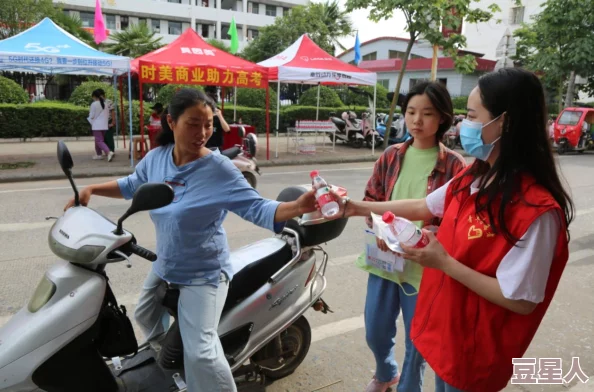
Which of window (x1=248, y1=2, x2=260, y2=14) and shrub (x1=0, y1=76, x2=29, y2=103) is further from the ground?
window (x1=248, y1=2, x2=260, y2=14)

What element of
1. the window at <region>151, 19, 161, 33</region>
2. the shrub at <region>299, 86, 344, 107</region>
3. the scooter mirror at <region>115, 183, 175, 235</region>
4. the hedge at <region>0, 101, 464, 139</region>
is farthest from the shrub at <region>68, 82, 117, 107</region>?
the window at <region>151, 19, 161, 33</region>

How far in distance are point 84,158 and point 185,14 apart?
36923mm

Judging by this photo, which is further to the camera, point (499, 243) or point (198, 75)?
point (198, 75)

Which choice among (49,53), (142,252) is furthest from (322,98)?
(142,252)

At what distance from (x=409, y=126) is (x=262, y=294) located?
117 centimetres

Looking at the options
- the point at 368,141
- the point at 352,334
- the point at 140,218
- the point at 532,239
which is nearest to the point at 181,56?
the point at 140,218

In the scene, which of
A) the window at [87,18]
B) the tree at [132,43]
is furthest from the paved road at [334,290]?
the window at [87,18]

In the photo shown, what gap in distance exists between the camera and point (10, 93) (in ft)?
49.2

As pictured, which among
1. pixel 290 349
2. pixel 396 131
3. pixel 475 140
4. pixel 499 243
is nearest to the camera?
pixel 499 243

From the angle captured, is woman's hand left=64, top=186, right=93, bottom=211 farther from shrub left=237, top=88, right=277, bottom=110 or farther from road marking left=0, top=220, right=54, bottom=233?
shrub left=237, top=88, right=277, bottom=110

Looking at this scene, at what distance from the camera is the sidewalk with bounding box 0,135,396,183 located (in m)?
9.54

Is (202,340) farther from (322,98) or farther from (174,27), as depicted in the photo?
(174,27)

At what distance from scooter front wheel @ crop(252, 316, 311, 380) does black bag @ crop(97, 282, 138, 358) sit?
0.86 metres

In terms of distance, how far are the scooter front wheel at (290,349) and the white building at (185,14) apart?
141 ft
